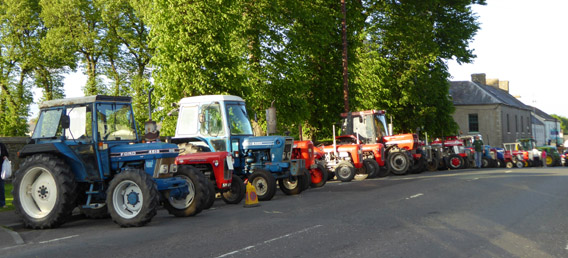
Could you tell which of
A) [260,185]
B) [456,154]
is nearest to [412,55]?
[456,154]

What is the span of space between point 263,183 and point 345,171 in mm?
8194

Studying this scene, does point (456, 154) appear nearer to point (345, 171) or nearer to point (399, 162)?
point (399, 162)

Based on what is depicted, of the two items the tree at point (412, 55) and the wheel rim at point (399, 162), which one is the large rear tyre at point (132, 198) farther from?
the tree at point (412, 55)

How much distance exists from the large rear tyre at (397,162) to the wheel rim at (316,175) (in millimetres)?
8286

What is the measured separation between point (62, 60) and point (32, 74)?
3.23 meters

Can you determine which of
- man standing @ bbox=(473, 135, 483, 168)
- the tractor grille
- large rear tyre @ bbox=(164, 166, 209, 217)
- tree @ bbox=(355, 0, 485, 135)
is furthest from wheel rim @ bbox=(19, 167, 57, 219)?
man standing @ bbox=(473, 135, 483, 168)

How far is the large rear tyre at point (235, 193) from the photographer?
15.3 meters

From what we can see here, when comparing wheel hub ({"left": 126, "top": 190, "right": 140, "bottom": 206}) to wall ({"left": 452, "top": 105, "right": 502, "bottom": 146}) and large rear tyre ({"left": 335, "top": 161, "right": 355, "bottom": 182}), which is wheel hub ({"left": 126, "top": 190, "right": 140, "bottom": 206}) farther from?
wall ({"left": 452, "top": 105, "right": 502, "bottom": 146})

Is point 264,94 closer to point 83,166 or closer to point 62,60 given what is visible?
point 83,166

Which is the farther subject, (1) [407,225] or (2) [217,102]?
(2) [217,102]

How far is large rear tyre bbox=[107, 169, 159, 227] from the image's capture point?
10562 mm

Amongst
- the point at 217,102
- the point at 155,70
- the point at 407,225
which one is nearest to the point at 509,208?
the point at 407,225

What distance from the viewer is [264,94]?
2666 centimetres

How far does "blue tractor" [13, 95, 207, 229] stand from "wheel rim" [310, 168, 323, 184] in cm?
882
